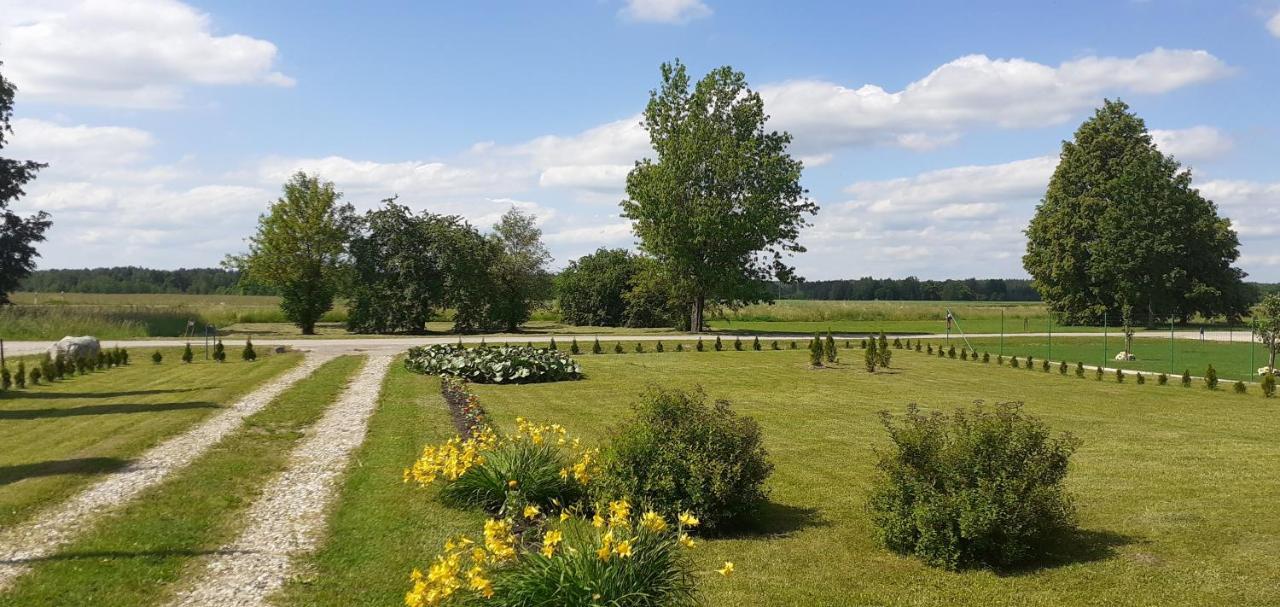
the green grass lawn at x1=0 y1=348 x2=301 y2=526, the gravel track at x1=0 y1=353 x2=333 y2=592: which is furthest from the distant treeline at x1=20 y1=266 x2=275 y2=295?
the gravel track at x1=0 y1=353 x2=333 y2=592

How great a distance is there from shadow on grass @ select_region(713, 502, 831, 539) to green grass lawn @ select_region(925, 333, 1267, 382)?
22938 millimetres

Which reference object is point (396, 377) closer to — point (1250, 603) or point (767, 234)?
point (1250, 603)

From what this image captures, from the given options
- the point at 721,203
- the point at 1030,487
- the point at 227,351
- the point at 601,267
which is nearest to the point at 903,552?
the point at 1030,487

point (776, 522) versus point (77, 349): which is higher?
point (77, 349)

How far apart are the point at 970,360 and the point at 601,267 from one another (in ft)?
Answer: 100

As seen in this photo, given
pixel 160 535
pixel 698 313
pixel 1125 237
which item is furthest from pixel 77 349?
pixel 1125 237

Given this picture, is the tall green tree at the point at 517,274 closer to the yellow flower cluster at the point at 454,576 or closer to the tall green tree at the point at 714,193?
the tall green tree at the point at 714,193

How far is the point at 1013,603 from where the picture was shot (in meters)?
6.45

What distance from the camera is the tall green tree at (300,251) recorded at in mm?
44906

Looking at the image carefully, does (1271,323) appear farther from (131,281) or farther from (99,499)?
(131,281)

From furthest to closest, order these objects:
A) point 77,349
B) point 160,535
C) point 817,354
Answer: point 817,354 < point 77,349 < point 160,535

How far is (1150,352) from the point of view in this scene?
36281mm

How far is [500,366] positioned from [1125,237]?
45.8 meters

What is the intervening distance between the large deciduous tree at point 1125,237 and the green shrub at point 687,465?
172 feet
